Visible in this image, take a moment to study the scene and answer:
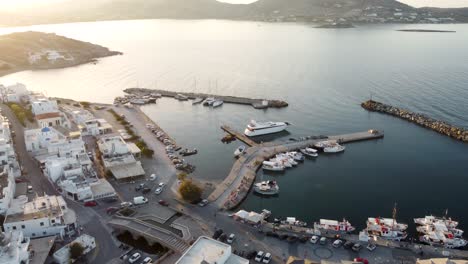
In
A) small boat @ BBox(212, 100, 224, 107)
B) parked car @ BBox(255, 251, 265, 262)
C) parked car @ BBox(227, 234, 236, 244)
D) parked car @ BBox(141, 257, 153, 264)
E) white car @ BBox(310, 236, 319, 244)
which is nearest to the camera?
parked car @ BBox(255, 251, 265, 262)

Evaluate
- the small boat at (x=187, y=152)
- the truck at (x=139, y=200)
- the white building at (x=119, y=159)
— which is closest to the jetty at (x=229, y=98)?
the small boat at (x=187, y=152)

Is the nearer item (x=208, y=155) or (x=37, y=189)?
(x=37, y=189)

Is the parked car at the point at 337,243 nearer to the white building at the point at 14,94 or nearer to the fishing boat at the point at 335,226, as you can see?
the fishing boat at the point at 335,226

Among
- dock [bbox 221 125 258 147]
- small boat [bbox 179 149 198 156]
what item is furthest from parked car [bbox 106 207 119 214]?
dock [bbox 221 125 258 147]

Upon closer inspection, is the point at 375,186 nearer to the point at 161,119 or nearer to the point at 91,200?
the point at 91,200

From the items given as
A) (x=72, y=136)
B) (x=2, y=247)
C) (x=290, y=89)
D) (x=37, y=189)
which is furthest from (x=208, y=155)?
(x=290, y=89)

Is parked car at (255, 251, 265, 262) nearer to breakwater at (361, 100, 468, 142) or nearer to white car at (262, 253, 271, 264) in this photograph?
white car at (262, 253, 271, 264)
